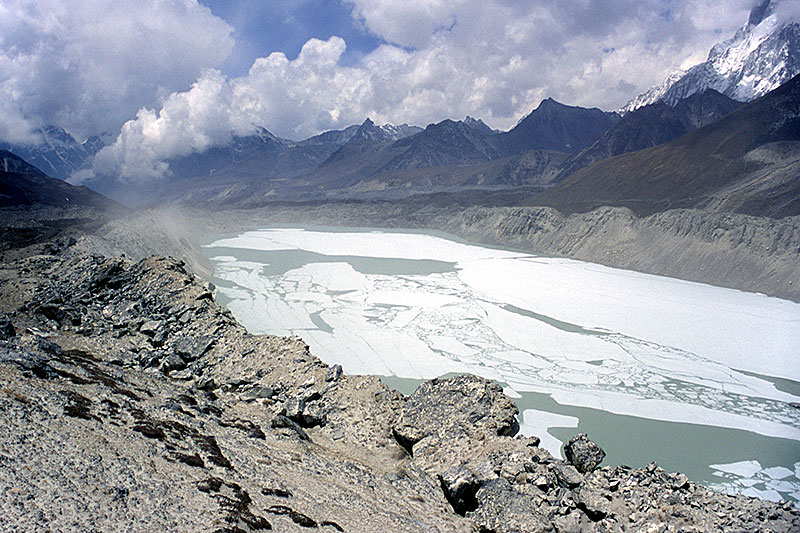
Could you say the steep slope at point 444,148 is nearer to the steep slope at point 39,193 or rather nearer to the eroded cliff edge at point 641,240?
the steep slope at point 39,193

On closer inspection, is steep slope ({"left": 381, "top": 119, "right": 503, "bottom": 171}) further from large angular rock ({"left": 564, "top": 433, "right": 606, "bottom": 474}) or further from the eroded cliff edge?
large angular rock ({"left": 564, "top": 433, "right": 606, "bottom": 474})

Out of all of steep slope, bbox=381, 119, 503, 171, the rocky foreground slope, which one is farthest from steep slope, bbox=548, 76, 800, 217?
steep slope, bbox=381, 119, 503, 171

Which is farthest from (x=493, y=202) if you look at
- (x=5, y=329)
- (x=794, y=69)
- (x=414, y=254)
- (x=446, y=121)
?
(x=794, y=69)

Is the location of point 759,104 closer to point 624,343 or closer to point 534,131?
point 624,343

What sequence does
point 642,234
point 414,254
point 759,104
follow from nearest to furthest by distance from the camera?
1. point 642,234
2. point 414,254
3. point 759,104

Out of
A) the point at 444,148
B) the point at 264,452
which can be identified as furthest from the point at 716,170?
the point at 444,148

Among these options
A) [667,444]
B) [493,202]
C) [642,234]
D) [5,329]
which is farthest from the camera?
[493,202]

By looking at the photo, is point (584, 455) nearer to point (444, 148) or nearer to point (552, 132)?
point (444, 148)
